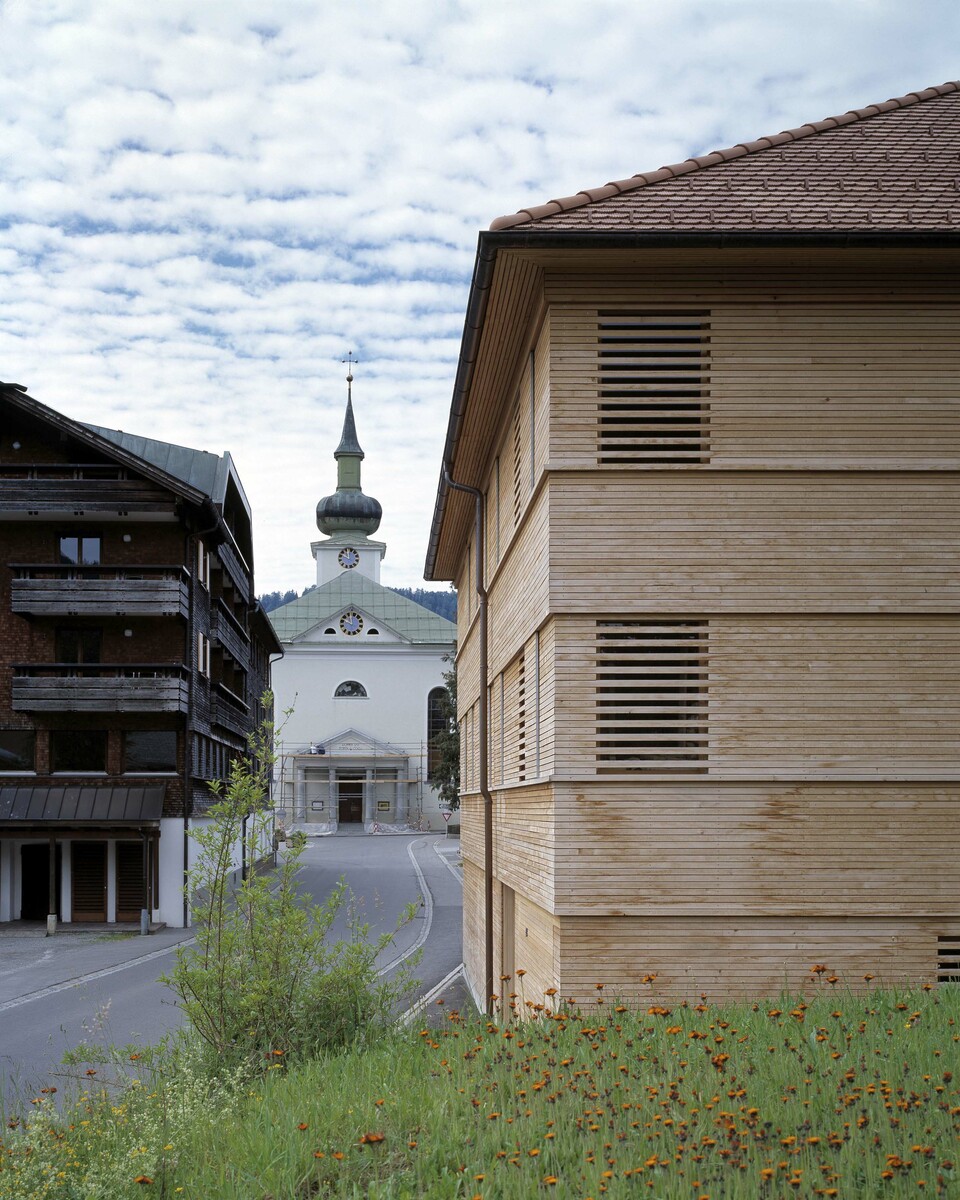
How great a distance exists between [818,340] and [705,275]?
3.28 feet

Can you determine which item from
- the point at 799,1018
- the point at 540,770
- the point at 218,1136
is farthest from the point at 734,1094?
the point at 540,770

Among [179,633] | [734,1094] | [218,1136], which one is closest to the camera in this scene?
[734,1094]

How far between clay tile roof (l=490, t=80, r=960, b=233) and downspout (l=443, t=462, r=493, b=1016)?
7161 millimetres

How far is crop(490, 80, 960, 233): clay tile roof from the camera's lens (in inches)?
416

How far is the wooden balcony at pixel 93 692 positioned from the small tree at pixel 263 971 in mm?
24182

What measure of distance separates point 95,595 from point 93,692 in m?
2.30

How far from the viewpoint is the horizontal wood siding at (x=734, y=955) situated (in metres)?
10.5

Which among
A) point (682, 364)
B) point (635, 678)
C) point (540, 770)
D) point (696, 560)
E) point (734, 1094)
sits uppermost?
point (682, 364)

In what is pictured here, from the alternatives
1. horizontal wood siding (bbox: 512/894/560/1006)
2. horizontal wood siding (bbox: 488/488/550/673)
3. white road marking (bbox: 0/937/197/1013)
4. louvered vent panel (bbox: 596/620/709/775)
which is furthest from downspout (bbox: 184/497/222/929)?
louvered vent panel (bbox: 596/620/709/775)

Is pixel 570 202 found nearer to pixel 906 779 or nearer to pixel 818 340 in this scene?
pixel 818 340

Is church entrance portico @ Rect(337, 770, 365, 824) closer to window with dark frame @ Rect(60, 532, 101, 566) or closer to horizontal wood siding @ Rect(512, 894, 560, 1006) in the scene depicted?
window with dark frame @ Rect(60, 532, 101, 566)

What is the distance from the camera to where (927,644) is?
1086cm

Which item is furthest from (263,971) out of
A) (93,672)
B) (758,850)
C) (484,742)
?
(93,672)

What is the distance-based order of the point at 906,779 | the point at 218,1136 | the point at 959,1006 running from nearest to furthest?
the point at 218,1136
the point at 959,1006
the point at 906,779
